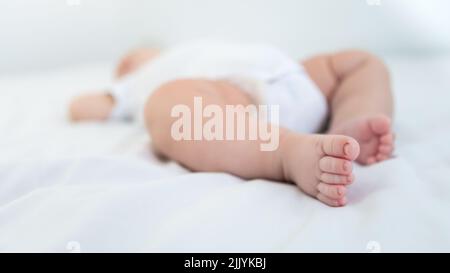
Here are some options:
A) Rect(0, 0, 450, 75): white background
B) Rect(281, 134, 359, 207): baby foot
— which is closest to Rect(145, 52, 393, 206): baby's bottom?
Rect(281, 134, 359, 207): baby foot

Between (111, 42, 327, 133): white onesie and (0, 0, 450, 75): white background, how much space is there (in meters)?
0.56

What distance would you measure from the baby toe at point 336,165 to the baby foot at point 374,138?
0.56 ft

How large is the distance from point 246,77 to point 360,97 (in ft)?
0.64

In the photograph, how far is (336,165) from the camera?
0.51 metres

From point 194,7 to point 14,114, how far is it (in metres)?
0.83

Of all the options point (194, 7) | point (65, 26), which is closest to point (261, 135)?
point (194, 7)

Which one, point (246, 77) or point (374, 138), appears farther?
point (246, 77)

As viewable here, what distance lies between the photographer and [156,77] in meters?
1.09

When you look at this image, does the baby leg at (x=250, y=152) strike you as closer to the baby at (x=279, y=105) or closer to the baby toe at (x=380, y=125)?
the baby at (x=279, y=105)

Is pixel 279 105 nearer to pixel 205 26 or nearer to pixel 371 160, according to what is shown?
pixel 371 160

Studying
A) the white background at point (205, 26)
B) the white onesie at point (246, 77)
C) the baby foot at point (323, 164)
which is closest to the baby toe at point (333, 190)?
the baby foot at point (323, 164)

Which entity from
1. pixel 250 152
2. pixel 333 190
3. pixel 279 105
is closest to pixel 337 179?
pixel 333 190
